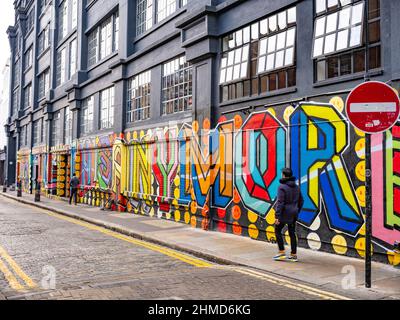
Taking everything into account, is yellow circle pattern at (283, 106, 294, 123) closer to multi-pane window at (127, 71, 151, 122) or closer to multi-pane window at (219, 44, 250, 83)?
multi-pane window at (219, 44, 250, 83)

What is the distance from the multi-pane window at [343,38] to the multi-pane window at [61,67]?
2322cm

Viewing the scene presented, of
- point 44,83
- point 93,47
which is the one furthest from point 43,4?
point 93,47

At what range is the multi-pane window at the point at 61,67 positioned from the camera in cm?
2961

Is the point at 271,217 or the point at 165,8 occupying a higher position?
the point at 165,8

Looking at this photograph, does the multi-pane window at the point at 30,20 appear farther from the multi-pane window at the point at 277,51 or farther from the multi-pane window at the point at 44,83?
the multi-pane window at the point at 277,51

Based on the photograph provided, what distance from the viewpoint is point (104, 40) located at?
2288 centimetres

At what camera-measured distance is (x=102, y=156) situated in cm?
2167

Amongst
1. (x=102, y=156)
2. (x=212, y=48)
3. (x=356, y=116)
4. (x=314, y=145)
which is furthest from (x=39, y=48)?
(x=356, y=116)

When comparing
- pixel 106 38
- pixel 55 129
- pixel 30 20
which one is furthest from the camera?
pixel 30 20

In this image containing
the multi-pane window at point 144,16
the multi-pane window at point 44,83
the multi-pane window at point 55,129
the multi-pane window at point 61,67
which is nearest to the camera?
the multi-pane window at point 144,16

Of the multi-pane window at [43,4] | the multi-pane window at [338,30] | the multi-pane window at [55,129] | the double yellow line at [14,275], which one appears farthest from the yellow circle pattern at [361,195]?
the multi-pane window at [43,4]

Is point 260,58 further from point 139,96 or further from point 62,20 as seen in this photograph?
point 62,20

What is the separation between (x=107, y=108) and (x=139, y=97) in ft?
13.0
